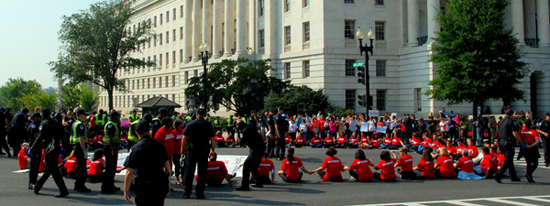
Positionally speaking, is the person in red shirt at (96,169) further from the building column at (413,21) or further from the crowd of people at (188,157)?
the building column at (413,21)

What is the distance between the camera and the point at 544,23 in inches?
1574

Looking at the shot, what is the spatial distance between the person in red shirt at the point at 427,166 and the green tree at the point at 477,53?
17.9 m

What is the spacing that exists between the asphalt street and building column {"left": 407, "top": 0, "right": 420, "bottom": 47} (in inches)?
1106

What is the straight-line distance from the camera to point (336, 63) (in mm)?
41938

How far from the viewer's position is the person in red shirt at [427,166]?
1353 cm

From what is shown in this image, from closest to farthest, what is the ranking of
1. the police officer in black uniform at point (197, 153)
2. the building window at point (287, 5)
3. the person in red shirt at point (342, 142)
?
the police officer in black uniform at point (197, 153) → the person in red shirt at point (342, 142) → the building window at point (287, 5)

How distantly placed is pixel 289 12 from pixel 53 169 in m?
37.2

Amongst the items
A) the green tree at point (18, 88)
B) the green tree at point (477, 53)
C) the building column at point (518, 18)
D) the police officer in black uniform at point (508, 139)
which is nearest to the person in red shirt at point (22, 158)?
the police officer in black uniform at point (508, 139)

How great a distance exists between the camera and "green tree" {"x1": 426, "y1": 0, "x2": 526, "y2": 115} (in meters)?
29.7

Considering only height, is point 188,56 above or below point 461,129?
above

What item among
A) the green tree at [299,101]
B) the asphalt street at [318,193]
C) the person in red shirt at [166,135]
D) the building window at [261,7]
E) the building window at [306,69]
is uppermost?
the building window at [261,7]

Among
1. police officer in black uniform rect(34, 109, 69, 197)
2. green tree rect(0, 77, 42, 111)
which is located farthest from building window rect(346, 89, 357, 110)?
green tree rect(0, 77, 42, 111)

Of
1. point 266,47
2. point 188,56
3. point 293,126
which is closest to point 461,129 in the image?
point 293,126

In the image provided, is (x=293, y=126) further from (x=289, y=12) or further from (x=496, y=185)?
(x=289, y=12)
